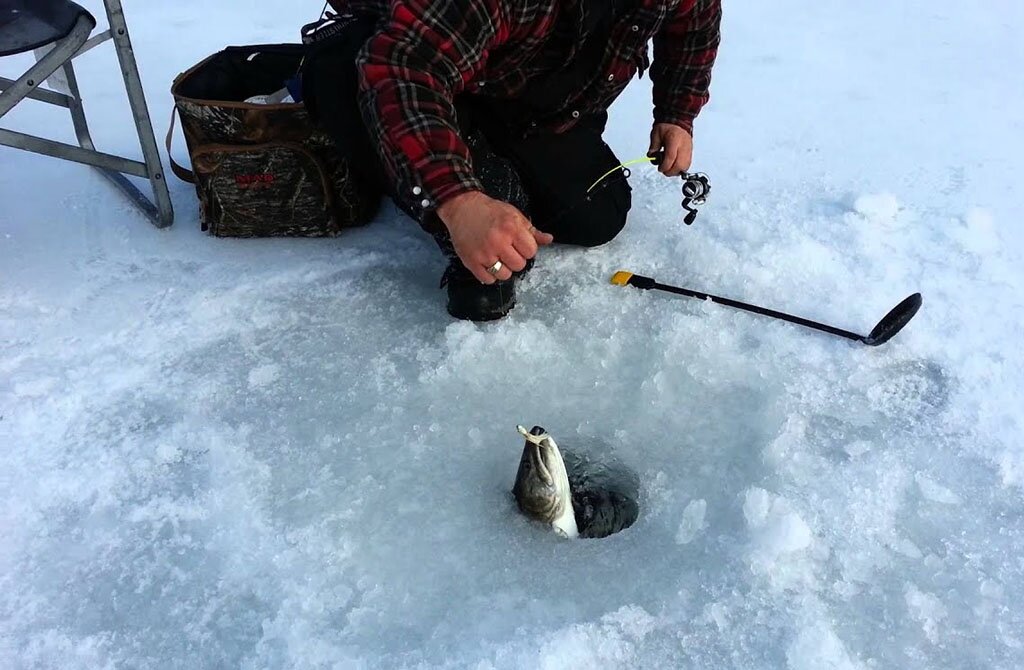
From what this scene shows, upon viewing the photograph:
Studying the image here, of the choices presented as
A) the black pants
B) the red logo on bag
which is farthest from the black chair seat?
the black pants

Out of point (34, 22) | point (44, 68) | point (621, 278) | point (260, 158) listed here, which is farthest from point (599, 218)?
point (34, 22)

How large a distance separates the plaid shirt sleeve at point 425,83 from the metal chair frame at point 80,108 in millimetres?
967

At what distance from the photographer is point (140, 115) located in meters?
2.18

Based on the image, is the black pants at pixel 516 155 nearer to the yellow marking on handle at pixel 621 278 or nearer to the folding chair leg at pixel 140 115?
the yellow marking on handle at pixel 621 278

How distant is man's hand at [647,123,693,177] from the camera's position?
2.18m

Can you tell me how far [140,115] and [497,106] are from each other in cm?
108

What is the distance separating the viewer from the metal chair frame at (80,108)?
6.47 ft

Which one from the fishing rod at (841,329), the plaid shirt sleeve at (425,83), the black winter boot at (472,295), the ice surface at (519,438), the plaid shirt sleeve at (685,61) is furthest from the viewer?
the plaid shirt sleeve at (685,61)

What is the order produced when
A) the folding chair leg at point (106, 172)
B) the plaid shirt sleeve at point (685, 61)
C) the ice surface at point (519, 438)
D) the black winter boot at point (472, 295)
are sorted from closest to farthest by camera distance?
the ice surface at point (519, 438) → the black winter boot at point (472, 295) → the plaid shirt sleeve at point (685, 61) → the folding chair leg at point (106, 172)

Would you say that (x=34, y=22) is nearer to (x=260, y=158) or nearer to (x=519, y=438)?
(x=260, y=158)

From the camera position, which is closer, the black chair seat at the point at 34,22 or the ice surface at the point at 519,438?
the ice surface at the point at 519,438

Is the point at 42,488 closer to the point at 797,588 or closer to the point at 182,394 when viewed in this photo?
the point at 182,394

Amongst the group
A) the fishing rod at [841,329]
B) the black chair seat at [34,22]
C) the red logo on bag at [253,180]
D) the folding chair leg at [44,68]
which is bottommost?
the fishing rod at [841,329]

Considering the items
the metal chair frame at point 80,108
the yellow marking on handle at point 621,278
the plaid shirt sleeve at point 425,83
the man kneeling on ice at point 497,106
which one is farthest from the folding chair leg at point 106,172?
the yellow marking on handle at point 621,278
